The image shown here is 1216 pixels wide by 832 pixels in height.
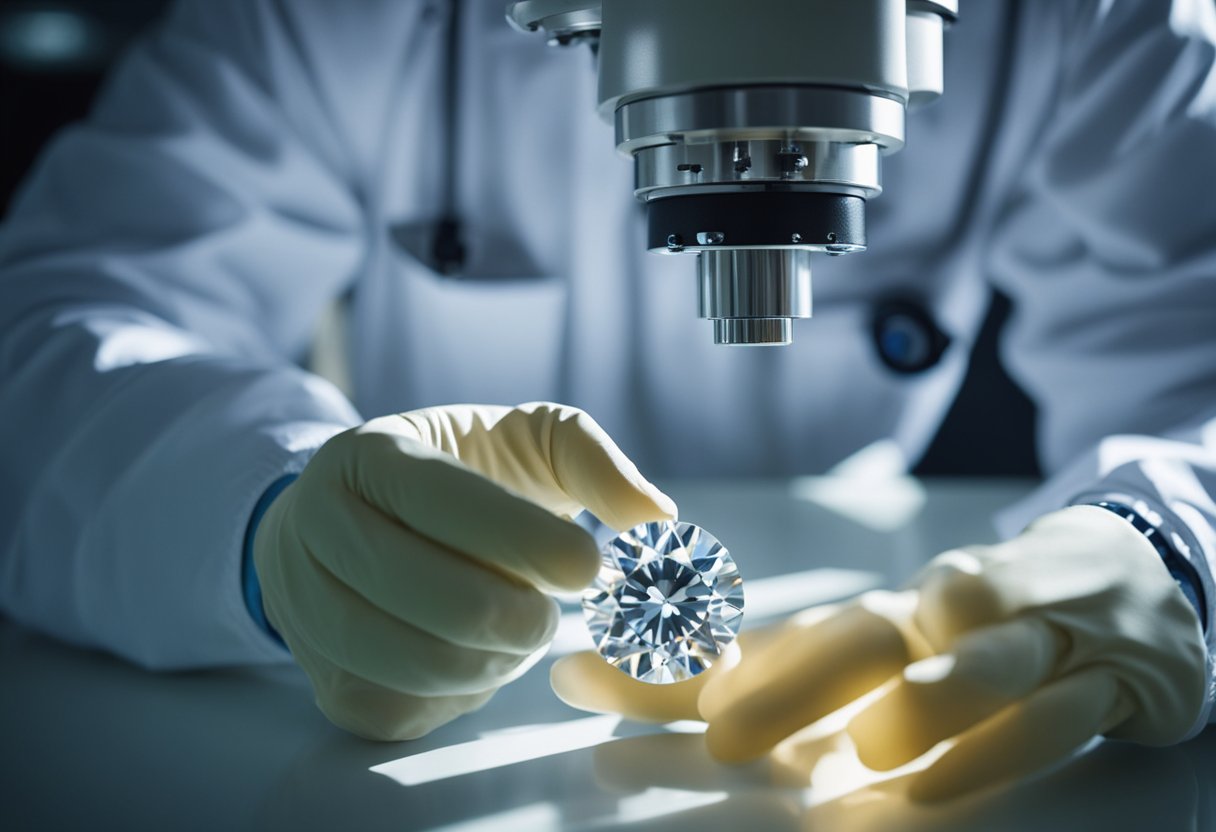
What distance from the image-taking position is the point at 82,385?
2.96 ft

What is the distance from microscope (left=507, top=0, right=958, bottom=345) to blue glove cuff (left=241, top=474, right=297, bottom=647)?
0.32 metres

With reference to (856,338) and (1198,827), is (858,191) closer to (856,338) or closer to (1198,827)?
(1198,827)

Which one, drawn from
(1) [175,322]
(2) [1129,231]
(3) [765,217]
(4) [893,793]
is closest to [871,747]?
(4) [893,793]

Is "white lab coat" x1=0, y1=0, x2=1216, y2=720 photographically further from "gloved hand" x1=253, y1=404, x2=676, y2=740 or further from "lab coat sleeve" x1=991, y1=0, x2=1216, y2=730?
"gloved hand" x1=253, y1=404, x2=676, y2=740

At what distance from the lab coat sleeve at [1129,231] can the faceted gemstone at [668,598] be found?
399 mm

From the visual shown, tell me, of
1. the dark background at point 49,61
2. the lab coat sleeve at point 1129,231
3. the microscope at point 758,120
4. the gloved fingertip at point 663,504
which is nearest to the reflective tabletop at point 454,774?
the gloved fingertip at point 663,504

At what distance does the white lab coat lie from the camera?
31.9 inches

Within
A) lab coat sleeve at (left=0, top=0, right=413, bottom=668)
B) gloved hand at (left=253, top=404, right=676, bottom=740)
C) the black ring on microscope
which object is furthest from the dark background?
the black ring on microscope

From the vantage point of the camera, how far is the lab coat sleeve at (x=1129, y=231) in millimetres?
975

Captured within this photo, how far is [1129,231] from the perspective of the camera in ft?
3.37

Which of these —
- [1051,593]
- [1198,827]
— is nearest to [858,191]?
[1051,593]

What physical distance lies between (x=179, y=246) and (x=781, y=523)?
0.67m

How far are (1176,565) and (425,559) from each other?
1.52 feet

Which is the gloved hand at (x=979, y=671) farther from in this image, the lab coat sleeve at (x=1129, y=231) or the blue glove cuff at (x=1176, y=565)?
the lab coat sleeve at (x=1129, y=231)
